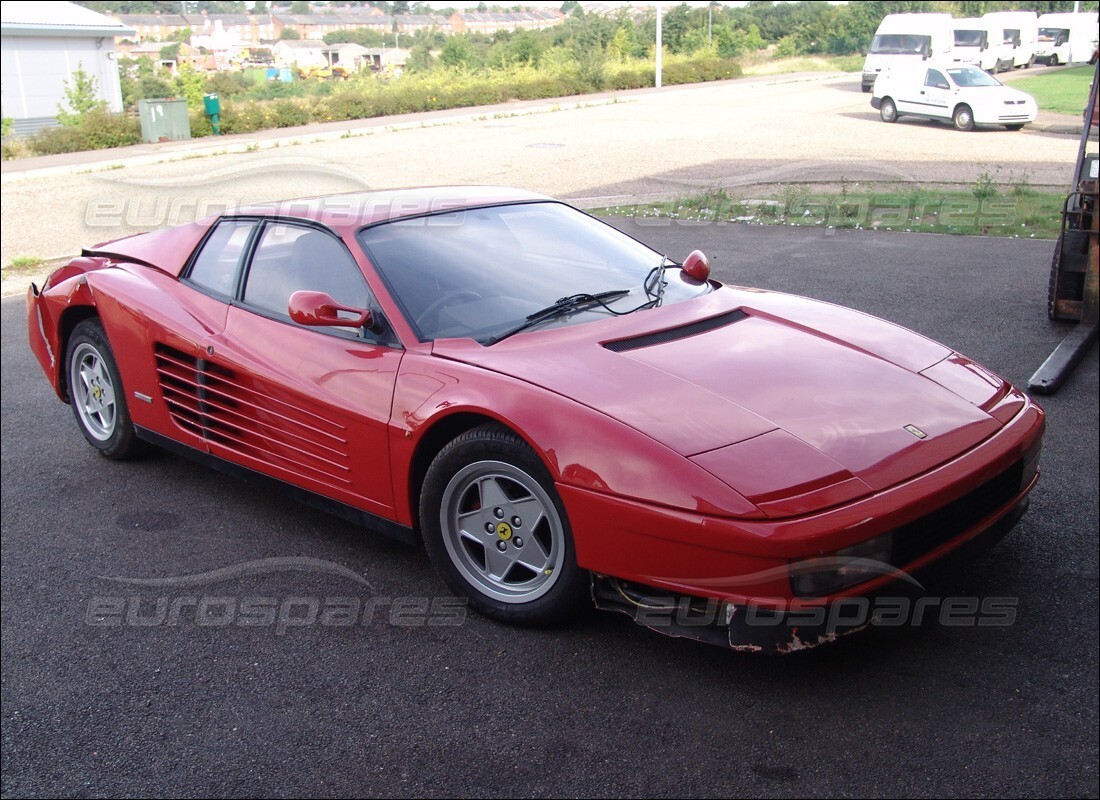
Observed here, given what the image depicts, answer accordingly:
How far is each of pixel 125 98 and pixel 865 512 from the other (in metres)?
40.3

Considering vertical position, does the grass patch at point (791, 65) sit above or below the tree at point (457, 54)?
below

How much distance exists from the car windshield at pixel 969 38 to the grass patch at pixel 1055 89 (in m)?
2.29

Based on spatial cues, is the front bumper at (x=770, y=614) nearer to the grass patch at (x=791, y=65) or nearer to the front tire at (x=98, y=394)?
the front tire at (x=98, y=394)

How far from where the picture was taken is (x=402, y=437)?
3.58 metres

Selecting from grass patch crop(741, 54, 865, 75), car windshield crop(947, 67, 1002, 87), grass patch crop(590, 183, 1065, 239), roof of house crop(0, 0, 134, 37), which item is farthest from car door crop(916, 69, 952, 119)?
roof of house crop(0, 0, 134, 37)

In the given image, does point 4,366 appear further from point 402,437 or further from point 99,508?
point 402,437

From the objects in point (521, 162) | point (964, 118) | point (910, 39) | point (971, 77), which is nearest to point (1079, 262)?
point (521, 162)

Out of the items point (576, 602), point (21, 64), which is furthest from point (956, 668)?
point (21, 64)

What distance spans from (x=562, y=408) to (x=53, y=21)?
38853mm

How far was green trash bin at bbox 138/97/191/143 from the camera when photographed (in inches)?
976

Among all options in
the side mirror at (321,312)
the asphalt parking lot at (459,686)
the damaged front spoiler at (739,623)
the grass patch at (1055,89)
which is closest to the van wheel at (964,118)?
the grass patch at (1055,89)

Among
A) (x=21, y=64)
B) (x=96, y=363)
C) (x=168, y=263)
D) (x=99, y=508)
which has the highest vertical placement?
(x=21, y=64)

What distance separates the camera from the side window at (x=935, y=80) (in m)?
23.5

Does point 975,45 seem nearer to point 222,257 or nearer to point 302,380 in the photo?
point 222,257
